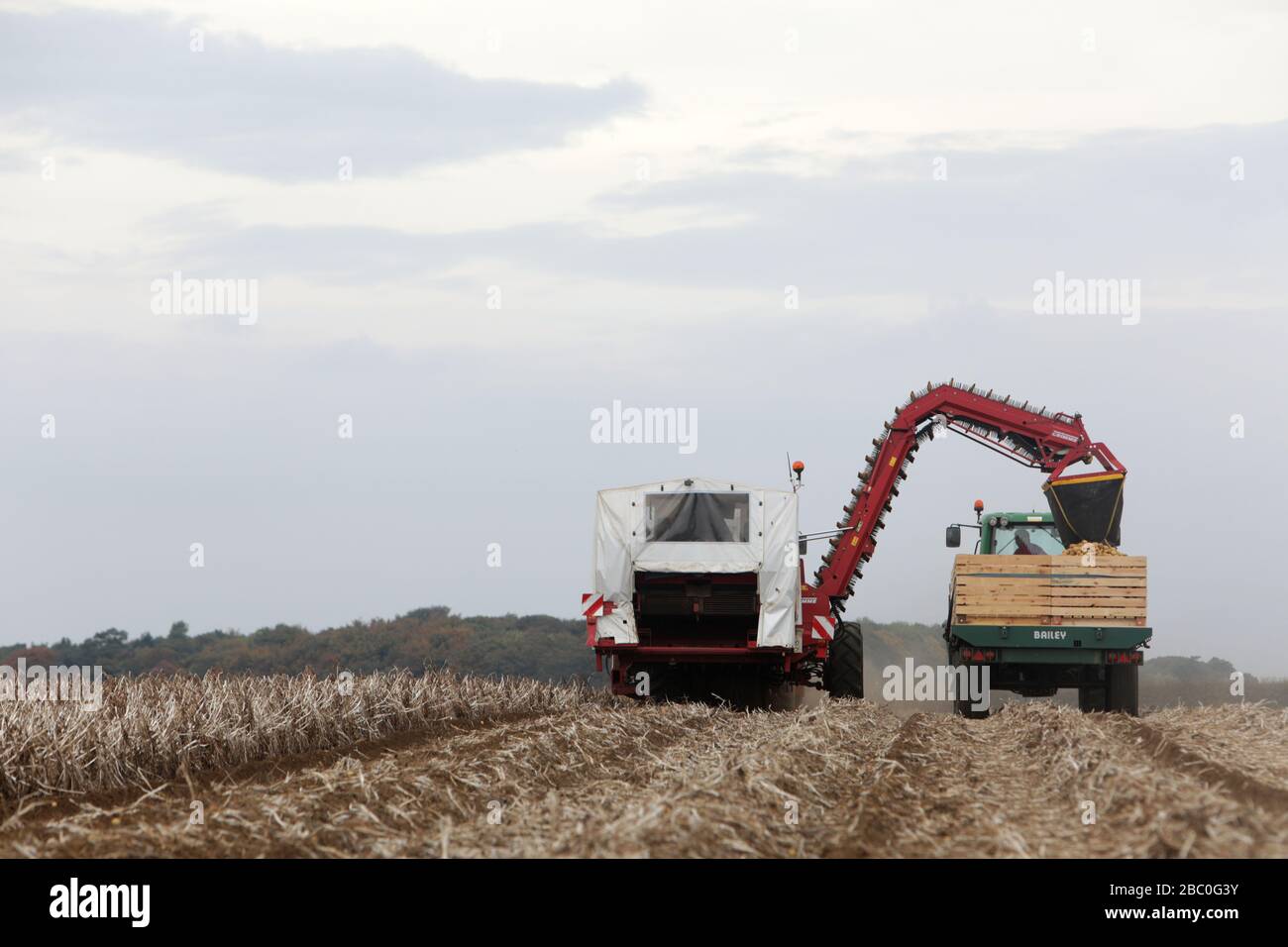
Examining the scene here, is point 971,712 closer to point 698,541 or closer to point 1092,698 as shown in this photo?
point 1092,698

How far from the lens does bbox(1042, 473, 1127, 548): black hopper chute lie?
19203mm

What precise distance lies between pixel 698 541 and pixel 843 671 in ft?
10.7

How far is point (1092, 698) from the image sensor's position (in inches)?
772

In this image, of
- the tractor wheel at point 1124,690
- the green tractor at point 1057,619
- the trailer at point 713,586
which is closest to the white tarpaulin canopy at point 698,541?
the trailer at point 713,586

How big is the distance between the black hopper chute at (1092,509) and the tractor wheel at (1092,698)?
2056 mm

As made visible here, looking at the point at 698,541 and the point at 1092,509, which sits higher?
the point at 1092,509

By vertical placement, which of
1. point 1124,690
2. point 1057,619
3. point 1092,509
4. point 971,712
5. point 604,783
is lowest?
point 971,712

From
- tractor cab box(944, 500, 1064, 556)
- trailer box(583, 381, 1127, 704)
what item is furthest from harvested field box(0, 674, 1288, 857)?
tractor cab box(944, 500, 1064, 556)

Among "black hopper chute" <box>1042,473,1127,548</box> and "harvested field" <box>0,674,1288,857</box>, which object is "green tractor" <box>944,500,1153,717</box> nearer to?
"black hopper chute" <box>1042,473,1127,548</box>

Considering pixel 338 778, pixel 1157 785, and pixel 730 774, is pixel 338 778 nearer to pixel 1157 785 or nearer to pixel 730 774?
pixel 730 774

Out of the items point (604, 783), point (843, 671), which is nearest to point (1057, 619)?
point (843, 671)

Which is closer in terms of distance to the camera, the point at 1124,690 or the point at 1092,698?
the point at 1124,690
